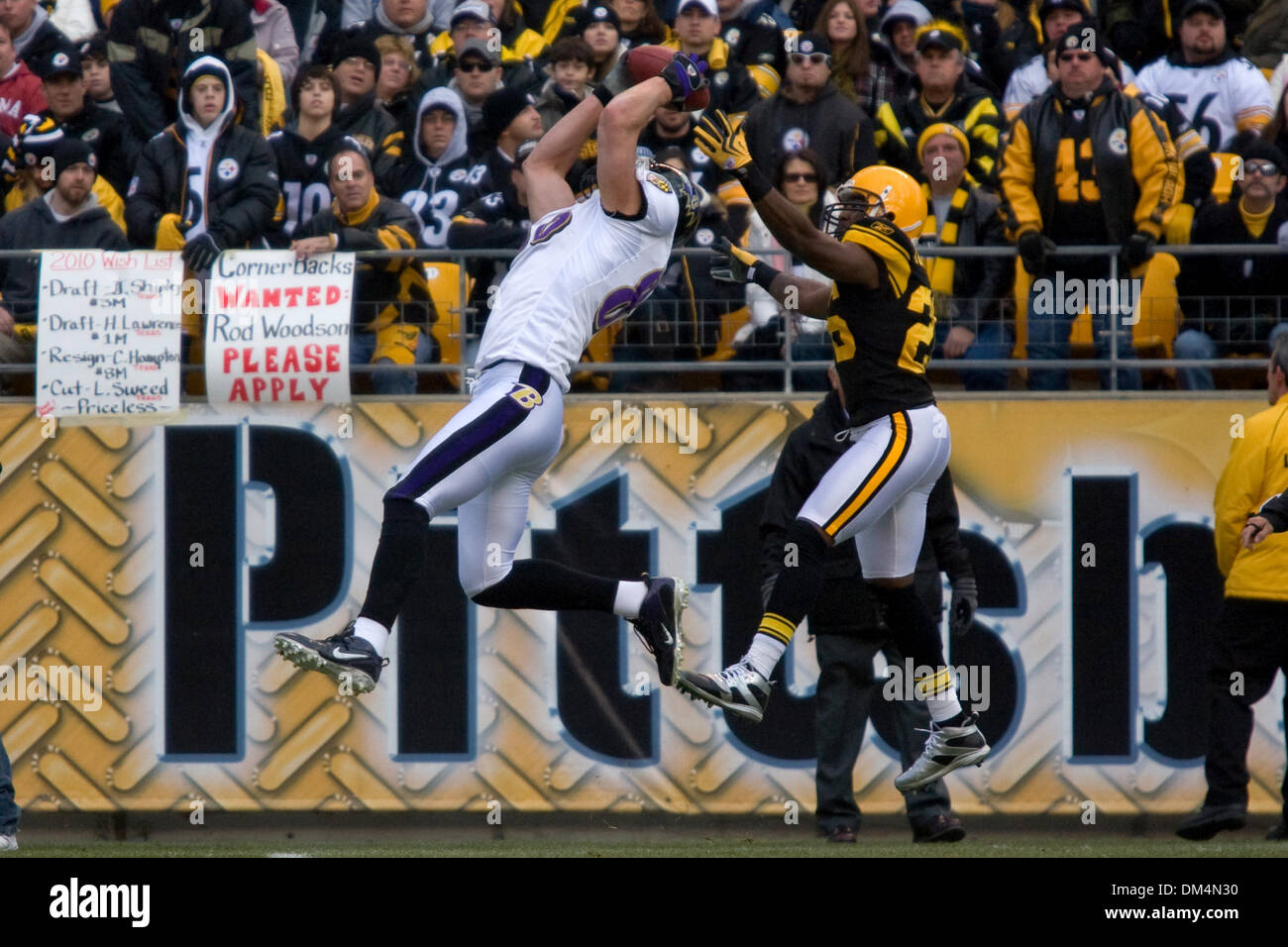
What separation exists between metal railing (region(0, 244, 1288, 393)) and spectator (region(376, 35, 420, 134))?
1747mm

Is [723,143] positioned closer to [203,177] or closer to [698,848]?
[698,848]

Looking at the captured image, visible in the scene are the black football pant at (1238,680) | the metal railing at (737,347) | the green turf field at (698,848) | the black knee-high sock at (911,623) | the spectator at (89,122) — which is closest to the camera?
the black knee-high sock at (911,623)

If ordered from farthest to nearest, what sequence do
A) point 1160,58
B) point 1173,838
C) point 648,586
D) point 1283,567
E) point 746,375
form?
point 1160,58 < point 746,375 < point 1173,838 < point 1283,567 < point 648,586

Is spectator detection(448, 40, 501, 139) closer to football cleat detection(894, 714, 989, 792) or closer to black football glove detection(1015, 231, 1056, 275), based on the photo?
black football glove detection(1015, 231, 1056, 275)

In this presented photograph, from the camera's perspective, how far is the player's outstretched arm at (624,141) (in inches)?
262

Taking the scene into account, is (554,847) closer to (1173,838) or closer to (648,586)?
(648,586)

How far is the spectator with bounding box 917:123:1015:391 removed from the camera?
31.4 ft

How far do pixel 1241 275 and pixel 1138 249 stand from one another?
60cm

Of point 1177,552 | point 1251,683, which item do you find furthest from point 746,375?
point 1251,683

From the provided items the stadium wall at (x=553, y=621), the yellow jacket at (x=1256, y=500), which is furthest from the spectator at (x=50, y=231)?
the yellow jacket at (x=1256, y=500)

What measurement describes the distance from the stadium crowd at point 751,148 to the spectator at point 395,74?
0.06 ft

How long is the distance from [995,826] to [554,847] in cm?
231

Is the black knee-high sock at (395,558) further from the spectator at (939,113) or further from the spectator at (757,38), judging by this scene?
the spectator at (757,38)

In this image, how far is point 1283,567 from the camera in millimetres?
8375
